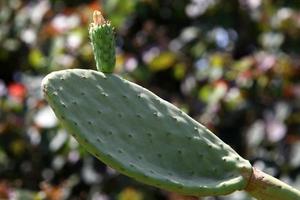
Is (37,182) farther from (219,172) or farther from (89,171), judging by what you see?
(219,172)

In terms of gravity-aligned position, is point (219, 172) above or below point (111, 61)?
below

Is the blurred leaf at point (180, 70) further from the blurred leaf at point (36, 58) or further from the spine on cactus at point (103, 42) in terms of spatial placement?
the spine on cactus at point (103, 42)

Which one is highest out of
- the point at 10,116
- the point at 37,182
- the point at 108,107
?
the point at 108,107

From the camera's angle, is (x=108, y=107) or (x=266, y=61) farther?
(x=266, y=61)

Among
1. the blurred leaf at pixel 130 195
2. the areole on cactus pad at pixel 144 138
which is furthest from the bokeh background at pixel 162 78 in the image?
the areole on cactus pad at pixel 144 138

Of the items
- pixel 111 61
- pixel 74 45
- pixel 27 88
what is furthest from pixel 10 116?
pixel 111 61

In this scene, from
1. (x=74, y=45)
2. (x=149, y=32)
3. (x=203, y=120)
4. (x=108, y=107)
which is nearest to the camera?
(x=108, y=107)

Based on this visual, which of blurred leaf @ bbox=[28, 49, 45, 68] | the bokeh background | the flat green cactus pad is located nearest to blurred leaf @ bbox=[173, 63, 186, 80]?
the bokeh background

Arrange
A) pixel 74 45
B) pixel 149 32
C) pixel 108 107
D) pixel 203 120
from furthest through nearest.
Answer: pixel 149 32, pixel 74 45, pixel 203 120, pixel 108 107
